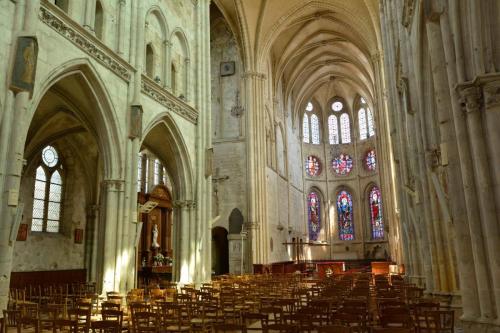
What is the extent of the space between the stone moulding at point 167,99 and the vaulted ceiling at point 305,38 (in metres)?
12.1

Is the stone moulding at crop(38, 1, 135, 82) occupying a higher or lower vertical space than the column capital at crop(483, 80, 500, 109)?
higher

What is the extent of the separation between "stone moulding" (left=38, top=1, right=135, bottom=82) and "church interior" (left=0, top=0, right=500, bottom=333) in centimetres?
5

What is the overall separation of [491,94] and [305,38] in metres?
33.4

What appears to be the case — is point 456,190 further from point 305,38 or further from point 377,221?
point 377,221

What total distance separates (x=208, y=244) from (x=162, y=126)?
19.9ft

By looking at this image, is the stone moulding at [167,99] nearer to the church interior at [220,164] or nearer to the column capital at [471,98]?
the church interior at [220,164]

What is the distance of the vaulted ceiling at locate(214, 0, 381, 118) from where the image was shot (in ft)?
106

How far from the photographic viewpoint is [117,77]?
624 inches

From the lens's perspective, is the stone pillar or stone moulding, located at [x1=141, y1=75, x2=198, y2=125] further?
stone moulding, located at [x1=141, y1=75, x2=198, y2=125]

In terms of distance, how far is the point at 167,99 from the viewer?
19.3 metres

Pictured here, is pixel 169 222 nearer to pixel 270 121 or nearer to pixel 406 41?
pixel 270 121

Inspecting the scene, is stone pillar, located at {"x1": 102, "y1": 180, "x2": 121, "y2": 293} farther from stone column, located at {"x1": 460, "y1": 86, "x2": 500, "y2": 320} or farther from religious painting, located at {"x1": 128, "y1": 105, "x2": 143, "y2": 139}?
stone column, located at {"x1": 460, "y1": 86, "x2": 500, "y2": 320}

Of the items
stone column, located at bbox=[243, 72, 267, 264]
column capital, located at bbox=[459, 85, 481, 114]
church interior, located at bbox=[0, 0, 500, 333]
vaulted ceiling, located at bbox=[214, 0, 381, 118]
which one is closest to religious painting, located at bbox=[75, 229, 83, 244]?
church interior, located at bbox=[0, 0, 500, 333]

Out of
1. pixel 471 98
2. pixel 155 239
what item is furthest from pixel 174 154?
pixel 471 98
